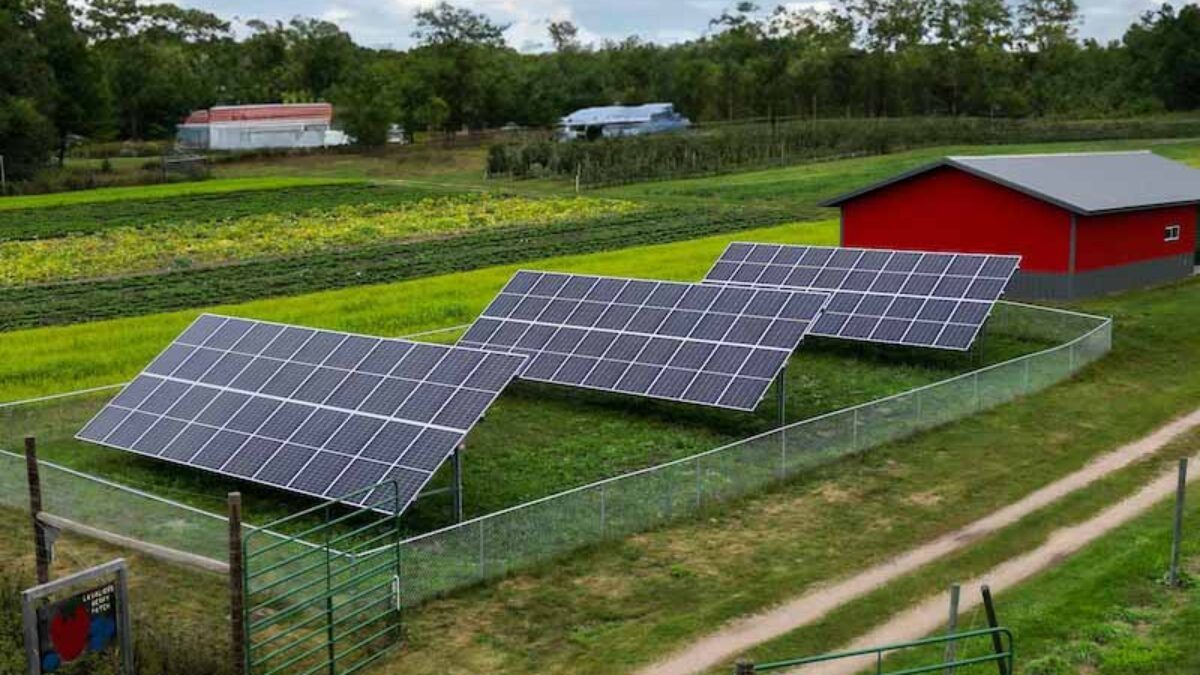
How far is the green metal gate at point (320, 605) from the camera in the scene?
1841 cm

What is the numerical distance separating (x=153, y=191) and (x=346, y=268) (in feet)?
137

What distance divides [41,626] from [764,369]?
1801 centimetres

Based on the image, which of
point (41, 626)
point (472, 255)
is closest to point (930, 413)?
point (41, 626)

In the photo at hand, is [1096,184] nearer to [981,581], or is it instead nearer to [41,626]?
[981,581]

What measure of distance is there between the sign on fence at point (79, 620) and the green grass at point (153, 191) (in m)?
73.7

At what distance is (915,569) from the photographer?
22.4 metres

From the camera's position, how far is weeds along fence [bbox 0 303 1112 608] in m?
20.7

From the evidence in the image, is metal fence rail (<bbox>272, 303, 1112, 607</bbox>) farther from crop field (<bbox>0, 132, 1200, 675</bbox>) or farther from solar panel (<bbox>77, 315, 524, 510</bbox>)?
solar panel (<bbox>77, 315, 524, 510</bbox>)

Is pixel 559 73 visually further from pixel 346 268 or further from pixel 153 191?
pixel 346 268

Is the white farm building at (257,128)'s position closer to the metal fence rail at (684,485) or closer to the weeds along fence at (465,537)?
the metal fence rail at (684,485)

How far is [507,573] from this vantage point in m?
22.0

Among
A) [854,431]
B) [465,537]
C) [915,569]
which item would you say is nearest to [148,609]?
[465,537]

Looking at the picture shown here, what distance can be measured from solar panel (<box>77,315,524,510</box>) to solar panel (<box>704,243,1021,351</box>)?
15.2 metres

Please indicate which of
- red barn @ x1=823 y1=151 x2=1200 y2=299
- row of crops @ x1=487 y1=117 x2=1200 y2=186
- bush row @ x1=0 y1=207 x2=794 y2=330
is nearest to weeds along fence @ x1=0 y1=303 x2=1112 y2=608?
red barn @ x1=823 y1=151 x2=1200 y2=299
